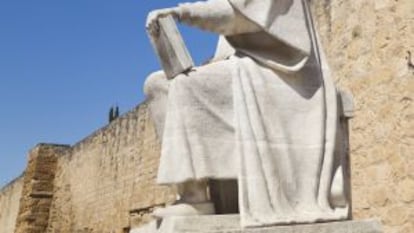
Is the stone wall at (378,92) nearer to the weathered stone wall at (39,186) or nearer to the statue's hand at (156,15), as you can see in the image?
the statue's hand at (156,15)

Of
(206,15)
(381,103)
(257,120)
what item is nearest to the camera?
(257,120)

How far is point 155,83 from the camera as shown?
9.09ft

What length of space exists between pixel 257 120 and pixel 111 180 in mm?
10813

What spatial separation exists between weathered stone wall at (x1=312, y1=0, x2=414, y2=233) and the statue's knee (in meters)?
3.35

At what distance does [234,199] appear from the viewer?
2.68 m

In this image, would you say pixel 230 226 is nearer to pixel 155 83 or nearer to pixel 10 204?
pixel 155 83

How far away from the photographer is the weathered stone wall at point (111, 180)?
11.4 m

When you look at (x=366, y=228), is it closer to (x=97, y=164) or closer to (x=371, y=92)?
(x=371, y=92)

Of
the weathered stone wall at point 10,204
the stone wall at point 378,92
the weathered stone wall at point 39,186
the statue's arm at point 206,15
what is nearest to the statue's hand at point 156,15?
the statue's arm at point 206,15

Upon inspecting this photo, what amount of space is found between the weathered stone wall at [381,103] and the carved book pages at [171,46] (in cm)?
343

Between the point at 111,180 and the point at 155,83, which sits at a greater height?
the point at 111,180

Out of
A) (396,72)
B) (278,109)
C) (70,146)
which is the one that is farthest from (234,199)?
(70,146)

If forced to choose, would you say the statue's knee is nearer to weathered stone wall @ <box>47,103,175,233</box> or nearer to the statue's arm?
the statue's arm

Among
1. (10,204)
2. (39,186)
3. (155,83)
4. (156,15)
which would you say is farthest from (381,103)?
(10,204)
